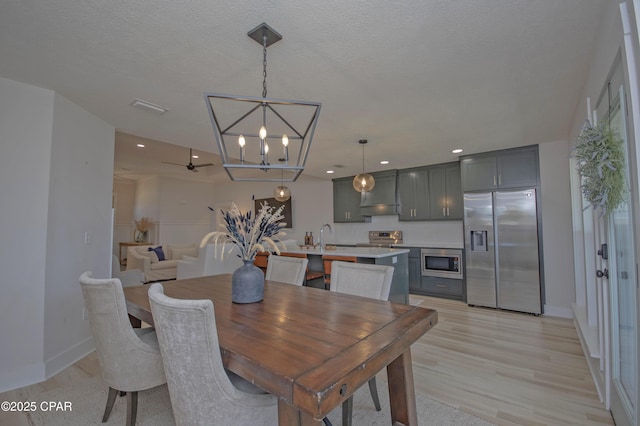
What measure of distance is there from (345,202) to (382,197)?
0.96m

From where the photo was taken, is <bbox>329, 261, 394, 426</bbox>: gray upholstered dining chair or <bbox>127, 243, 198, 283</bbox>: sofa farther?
<bbox>127, 243, 198, 283</bbox>: sofa

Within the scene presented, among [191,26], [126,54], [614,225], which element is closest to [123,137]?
[126,54]

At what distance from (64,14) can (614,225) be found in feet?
11.4

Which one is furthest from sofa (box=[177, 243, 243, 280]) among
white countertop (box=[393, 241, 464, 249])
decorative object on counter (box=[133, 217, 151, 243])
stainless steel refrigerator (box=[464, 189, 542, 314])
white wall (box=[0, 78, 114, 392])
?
stainless steel refrigerator (box=[464, 189, 542, 314])

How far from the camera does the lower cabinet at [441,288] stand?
188 inches

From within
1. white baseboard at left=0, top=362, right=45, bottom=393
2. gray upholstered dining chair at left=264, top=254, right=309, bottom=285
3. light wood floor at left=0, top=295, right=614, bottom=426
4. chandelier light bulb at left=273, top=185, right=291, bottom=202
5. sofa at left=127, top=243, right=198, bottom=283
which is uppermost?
chandelier light bulb at left=273, top=185, right=291, bottom=202

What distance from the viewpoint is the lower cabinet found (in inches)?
188

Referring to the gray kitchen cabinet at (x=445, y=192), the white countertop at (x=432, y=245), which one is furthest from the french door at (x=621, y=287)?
the gray kitchen cabinet at (x=445, y=192)

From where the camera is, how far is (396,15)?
1559mm

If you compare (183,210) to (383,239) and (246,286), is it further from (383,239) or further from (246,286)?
(246,286)

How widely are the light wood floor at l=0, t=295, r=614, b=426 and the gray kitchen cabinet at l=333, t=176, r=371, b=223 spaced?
3.16 metres

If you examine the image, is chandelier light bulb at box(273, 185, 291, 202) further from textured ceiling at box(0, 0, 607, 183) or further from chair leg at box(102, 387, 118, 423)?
chair leg at box(102, 387, 118, 423)

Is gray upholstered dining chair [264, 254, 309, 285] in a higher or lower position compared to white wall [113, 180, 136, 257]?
lower

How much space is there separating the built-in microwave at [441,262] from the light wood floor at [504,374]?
47.5 inches
